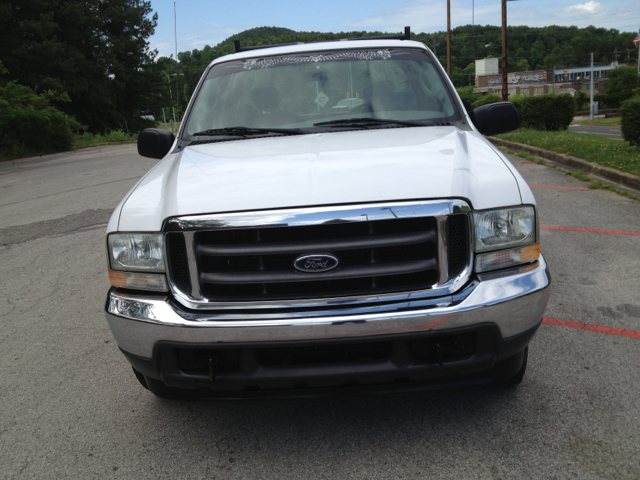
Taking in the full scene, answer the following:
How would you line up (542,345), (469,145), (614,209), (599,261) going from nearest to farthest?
(469,145) → (542,345) → (599,261) → (614,209)

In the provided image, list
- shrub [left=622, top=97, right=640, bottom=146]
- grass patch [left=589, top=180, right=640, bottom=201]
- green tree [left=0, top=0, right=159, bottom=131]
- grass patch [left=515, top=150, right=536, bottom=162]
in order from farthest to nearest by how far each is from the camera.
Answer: green tree [left=0, top=0, right=159, bottom=131], grass patch [left=515, top=150, right=536, bottom=162], shrub [left=622, top=97, right=640, bottom=146], grass patch [left=589, top=180, right=640, bottom=201]

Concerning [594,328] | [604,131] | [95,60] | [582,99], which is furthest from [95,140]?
[582,99]

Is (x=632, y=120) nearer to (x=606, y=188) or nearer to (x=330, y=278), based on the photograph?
(x=606, y=188)

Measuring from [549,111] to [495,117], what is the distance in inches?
712

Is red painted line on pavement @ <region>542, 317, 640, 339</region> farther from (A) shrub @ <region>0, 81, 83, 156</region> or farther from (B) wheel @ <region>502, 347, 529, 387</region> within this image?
(A) shrub @ <region>0, 81, 83, 156</region>

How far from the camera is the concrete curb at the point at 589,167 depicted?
8586 mm

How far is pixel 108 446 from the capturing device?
8.96 ft

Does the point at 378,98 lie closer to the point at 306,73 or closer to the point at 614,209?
the point at 306,73

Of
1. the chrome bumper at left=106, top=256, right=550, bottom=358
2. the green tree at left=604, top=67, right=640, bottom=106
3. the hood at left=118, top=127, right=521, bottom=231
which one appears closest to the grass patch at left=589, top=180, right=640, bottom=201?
the hood at left=118, top=127, right=521, bottom=231

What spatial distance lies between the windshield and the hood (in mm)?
494

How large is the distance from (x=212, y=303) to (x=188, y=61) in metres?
40.5

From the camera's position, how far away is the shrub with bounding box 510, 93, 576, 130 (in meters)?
19.7

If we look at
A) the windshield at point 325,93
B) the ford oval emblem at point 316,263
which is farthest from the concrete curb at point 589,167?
the ford oval emblem at point 316,263

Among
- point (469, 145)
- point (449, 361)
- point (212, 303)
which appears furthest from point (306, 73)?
point (449, 361)
